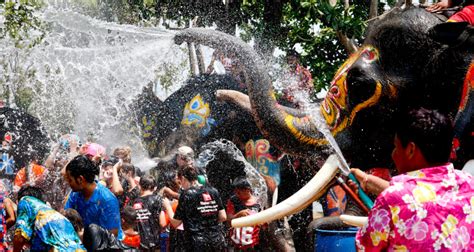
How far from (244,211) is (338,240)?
10.8ft

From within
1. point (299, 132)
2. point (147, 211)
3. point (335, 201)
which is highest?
point (299, 132)

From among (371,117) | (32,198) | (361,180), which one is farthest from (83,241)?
(361,180)

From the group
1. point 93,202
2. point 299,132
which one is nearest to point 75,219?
point 93,202

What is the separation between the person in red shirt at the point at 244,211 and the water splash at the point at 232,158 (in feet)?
3.41

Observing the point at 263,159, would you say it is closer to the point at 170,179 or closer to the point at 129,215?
the point at 170,179

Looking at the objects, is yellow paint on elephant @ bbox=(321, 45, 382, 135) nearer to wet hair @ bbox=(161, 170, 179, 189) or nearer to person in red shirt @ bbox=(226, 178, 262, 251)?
person in red shirt @ bbox=(226, 178, 262, 251)

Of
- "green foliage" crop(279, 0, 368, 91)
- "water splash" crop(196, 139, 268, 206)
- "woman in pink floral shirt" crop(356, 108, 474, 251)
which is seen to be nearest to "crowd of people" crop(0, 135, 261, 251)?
"water splash" crop(196, 139, 268, 206)

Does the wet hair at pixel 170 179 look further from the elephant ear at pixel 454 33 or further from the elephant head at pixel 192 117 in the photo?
the elephant ear at pixel 454 33

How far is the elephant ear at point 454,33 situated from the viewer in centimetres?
466

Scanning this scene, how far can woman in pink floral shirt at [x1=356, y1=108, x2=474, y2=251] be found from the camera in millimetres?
3137

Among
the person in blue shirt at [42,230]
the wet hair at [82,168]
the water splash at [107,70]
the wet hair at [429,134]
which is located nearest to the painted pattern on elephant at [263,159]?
the water splash at [107,70]

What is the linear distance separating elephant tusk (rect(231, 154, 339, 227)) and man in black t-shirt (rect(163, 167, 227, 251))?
3.30 m

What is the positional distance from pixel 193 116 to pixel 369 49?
5.84 metres

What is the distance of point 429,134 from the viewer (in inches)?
127
